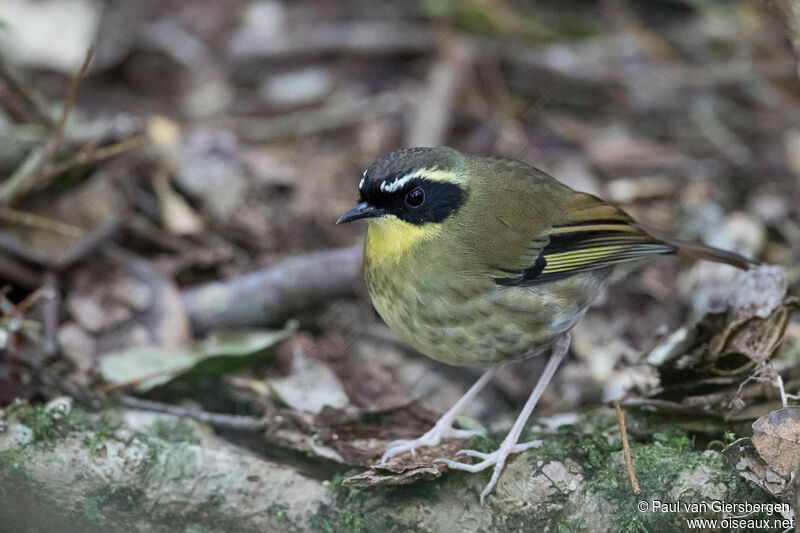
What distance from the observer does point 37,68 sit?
7.10 meters

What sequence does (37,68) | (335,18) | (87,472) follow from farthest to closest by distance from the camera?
1. (335,18)
2. (37,68)
3. (87,472)

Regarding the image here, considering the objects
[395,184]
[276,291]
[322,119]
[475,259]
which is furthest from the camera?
[322,119]

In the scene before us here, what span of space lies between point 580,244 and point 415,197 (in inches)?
36.0

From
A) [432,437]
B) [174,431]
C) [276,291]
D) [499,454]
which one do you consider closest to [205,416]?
[174,431]

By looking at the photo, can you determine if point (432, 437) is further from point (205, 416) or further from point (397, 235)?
point (205, 416)

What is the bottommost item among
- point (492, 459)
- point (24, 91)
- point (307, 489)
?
point (307, 489)

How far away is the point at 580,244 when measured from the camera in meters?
4.10

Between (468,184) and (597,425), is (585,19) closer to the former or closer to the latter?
(468,184)

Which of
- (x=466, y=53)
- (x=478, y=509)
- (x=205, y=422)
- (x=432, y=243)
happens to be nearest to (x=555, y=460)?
(x=478, y=509)

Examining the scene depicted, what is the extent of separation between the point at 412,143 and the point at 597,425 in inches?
124

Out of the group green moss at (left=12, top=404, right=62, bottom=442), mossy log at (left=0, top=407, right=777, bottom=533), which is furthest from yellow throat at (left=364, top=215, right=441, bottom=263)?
green moss at (left=12, top=404, right=62, bottom=442)

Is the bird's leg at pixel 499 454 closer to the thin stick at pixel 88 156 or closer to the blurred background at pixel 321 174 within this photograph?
the blurred background at pixel 321 174

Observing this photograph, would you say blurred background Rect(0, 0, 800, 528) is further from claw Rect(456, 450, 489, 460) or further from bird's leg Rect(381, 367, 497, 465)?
claw Rect(456, 450, 489, 460)

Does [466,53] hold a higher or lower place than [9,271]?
higher
